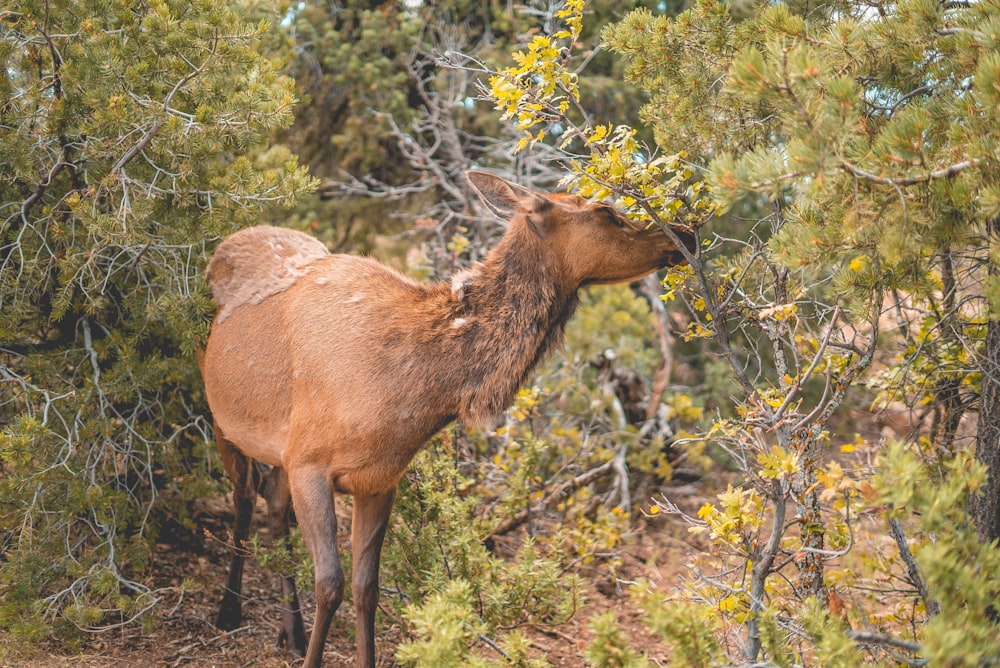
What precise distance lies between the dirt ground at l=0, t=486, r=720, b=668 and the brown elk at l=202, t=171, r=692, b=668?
93 centimetres

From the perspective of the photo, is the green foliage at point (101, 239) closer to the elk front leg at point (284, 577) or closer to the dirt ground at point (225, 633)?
the dirt ground at point (225, 633)

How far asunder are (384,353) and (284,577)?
183cm

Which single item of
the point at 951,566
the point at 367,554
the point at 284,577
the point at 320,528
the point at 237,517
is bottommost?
the point at 284,577

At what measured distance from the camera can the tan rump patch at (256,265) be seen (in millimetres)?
4879

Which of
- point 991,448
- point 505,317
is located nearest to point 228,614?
point 505,317

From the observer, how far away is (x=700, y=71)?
4.23m

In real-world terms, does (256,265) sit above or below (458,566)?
above

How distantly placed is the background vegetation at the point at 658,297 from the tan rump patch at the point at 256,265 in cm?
17

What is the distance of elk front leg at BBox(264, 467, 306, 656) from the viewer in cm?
506

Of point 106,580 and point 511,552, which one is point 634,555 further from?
point 106,580

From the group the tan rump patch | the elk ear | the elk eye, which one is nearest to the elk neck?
the elk ear

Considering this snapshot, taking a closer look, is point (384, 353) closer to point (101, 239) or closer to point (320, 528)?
point (320, 528)

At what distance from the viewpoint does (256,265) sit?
4.98 m

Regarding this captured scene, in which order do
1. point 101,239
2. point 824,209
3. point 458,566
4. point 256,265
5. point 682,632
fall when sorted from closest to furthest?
point 682,632 < point 824,209 < point 458,566 < point 101,239 < point 256,265
